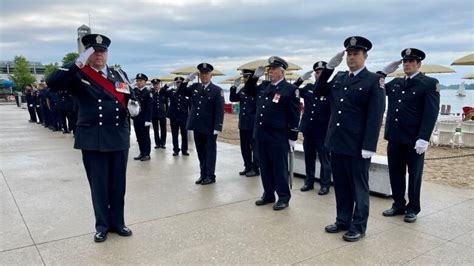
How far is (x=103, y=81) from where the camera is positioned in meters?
3.56

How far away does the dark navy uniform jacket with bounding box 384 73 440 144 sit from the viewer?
404cm

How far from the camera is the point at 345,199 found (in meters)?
3.94

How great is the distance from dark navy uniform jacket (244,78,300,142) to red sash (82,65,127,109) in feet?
6.07

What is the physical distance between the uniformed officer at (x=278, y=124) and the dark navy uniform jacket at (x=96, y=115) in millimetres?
1857

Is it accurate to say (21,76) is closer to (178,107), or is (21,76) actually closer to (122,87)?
(178,107)

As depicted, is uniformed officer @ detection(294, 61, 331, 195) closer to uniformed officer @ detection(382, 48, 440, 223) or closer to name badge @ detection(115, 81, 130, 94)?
uniformed officer @ detection(382, 48, 440, 223)

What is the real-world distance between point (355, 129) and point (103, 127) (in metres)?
2.47

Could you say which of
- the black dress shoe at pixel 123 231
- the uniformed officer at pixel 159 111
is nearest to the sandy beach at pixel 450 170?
the black dress shoe at pixel 123 231

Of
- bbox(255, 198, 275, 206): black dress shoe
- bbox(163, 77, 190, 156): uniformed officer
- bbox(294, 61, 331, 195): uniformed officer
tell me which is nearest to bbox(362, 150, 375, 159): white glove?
bbox(255, 198, 275, 206): black dress shoe

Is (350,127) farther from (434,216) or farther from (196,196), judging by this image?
(196,196)

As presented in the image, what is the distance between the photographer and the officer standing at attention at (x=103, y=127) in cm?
350

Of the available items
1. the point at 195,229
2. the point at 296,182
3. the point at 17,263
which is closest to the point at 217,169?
the point at 296,182

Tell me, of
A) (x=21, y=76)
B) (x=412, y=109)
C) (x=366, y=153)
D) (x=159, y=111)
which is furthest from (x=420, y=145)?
(x=21, y=76)

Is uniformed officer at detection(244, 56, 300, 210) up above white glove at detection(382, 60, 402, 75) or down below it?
below
